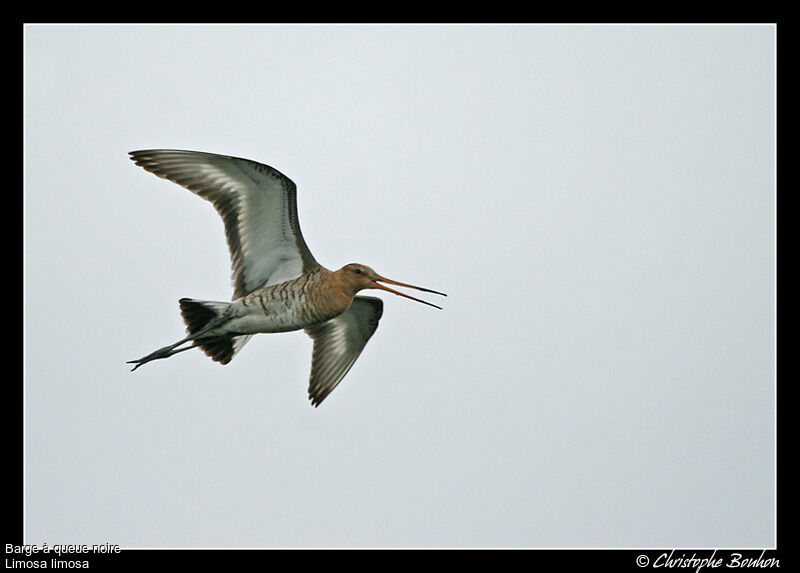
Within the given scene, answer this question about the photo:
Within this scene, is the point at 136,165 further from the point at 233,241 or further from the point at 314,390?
the point at 314,390

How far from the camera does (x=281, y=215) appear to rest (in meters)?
9.03

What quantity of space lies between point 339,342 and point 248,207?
1952mm

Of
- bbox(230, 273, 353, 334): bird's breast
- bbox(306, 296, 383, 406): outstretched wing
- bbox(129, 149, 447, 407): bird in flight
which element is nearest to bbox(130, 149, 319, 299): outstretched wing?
bbox(129, 149, 447, 407): bird in flight

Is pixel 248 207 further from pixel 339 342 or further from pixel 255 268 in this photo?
pixel 339 342

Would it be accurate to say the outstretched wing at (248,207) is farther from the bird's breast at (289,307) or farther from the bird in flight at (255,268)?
the bird's breast at (289,307)

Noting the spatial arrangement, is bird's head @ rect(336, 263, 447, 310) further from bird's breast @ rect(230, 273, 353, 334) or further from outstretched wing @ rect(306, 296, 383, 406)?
outstretched wing @ rect(306, 296, 383, 406)

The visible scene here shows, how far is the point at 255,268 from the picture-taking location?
928cm

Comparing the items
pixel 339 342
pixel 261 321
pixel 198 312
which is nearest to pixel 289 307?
pixel 261 321

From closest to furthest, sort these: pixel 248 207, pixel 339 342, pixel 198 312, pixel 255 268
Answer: pixel 198 312, pixel 248 207, pixel 255 268, pixel 339 342

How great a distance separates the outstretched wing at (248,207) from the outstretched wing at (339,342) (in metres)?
1.08

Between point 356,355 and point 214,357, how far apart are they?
1.59 metres

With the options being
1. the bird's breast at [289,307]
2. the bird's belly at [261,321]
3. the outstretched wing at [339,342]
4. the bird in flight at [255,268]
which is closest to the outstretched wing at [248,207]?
the bird in flight at [255,268]

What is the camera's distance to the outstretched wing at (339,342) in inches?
398
